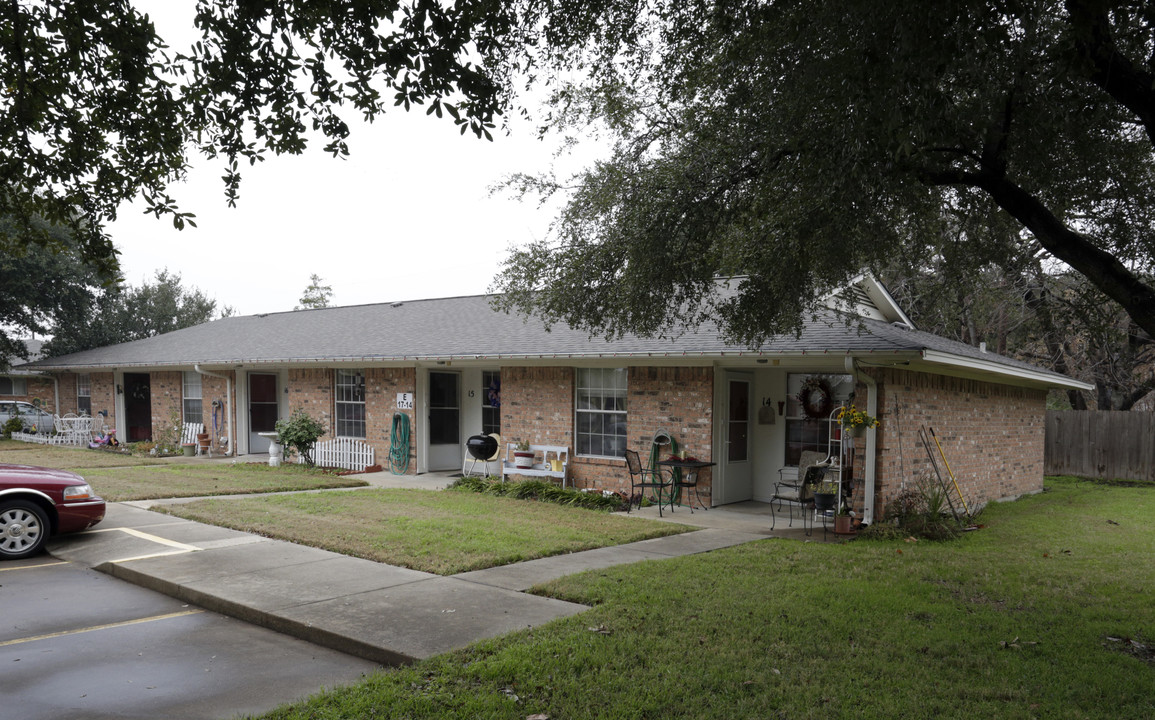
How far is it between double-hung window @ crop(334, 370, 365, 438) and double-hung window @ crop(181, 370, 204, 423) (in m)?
5.90

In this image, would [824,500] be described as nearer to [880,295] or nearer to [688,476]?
[688,476]

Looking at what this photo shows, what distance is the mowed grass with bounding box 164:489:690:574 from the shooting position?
852 centimetres

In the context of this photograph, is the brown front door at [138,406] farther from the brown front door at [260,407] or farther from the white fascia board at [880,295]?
the white fascia board at [880,295]

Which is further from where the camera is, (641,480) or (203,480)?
(203,480)

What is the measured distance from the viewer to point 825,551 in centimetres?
918

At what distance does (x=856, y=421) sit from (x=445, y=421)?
31.1ft

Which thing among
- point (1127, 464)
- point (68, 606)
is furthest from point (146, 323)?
point (1127, 464)

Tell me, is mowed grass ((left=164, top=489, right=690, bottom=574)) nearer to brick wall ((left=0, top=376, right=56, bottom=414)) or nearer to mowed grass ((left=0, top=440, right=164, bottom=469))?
mowed grass ((left=0, top=440, right=164, bottom=469))

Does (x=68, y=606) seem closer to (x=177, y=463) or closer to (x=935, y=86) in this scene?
(x=935, y=86)

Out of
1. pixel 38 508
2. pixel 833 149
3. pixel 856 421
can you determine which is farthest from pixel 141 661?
pixel 856 421

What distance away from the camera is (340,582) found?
7.23 meters

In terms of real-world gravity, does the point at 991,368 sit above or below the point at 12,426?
above

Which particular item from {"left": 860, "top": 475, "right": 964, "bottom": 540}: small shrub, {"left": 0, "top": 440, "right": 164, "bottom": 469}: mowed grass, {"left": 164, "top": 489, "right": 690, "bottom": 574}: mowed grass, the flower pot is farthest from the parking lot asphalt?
{"left": 0, "top": 440, "right": 164, "bottom": 469}: mowed grass

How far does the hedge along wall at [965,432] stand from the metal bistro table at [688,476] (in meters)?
2.62
